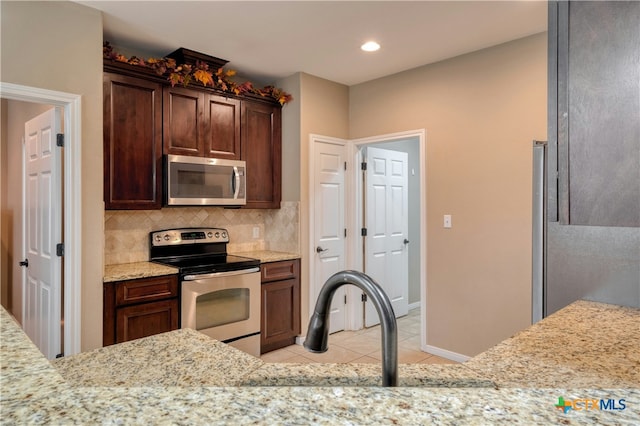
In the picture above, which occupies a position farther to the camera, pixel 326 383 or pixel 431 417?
pixel 326 383

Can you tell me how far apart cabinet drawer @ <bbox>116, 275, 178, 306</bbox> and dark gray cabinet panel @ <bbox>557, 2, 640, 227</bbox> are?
8.82ft

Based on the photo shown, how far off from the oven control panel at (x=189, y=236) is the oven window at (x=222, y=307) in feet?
2.08

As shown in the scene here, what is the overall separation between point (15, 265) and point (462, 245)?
4172 millimetres

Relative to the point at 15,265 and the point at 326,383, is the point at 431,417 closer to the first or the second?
the point at 326,383

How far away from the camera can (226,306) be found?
3352 millimetres

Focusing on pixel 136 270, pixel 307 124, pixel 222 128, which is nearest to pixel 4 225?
pixel 136 270

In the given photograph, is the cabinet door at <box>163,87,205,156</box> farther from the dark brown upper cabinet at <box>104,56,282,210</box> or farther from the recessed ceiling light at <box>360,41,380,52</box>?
the recessed ceiling light at <box>360,41,380,52</box>

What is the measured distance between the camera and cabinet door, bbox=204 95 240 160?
358cm

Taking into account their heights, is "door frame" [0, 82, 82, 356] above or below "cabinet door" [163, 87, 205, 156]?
below

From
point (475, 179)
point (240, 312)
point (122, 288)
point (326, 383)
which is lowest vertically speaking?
point (240, 312)

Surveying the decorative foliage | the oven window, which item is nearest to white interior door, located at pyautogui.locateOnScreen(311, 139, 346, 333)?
the decorative foliage

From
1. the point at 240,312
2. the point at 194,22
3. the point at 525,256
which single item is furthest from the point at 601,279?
the point at 194,22

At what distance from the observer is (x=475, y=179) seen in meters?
3.36

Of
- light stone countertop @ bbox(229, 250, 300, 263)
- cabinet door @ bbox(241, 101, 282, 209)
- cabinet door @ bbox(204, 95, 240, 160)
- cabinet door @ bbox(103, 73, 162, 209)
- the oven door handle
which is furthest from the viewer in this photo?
cabinet door @ bbox(241, 101, 282, 209)
